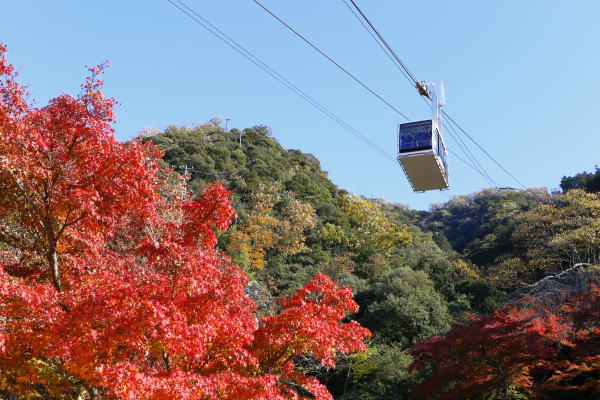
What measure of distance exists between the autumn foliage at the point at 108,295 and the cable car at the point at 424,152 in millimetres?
3941

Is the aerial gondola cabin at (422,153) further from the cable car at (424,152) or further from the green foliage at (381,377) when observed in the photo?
the green foliage at (381,377)

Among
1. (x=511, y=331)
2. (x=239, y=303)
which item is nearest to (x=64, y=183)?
(x=239, y=303)

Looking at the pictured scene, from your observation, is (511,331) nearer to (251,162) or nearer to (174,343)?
(174,343)

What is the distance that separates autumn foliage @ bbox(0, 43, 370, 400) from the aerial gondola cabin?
393 cm

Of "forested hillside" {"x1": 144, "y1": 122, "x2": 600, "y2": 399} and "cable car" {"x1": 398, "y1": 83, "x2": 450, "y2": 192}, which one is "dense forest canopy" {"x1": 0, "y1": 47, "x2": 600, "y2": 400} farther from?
"cable car" {"x1": 398, "y1": 83, "x2": 450, "y2": 192}

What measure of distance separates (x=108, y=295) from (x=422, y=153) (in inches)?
267

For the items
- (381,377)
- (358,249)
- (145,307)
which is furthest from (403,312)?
(145,307)

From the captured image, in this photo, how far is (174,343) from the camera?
5.69 m

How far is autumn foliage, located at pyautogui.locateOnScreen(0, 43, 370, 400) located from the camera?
18.2 feet

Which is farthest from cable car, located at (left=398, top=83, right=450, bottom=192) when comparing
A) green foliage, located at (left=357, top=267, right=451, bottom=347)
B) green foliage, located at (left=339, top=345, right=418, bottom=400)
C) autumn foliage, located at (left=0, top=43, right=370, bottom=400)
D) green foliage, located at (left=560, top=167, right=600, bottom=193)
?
green foliage, located at (left=560, top=167, right=600, bottom=193)

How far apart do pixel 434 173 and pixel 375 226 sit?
21.0 m

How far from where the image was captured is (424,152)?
33.2ft

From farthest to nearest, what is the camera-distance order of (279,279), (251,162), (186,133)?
(186,133)
(251,162)
(279,279)

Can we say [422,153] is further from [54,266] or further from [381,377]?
[381,377]
